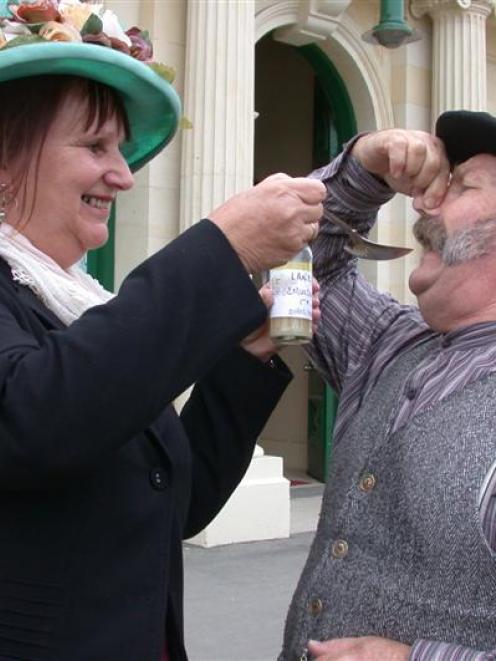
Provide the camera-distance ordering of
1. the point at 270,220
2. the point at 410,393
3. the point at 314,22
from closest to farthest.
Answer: the point at 270,220
the point at 410,393
the point at 314,22

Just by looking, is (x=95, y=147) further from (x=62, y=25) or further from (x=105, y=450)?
(x=105, y=450)

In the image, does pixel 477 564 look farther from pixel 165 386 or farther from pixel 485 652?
pixel 165 386

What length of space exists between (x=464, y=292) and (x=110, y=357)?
932 millimetres

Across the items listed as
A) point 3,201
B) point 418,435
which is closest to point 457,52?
point 418,435

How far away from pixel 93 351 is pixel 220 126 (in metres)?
5.38

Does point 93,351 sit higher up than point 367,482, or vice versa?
point 93,351

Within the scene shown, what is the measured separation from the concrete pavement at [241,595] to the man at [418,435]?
2552mm

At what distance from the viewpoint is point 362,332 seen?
2262mm

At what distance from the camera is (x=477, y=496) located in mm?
1624

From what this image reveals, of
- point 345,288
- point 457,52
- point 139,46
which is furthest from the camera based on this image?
point 457,52

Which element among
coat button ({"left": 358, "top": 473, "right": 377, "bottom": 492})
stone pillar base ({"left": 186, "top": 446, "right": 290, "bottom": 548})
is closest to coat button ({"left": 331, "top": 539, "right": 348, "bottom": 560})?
coat button ({"left": 358, "top": 473, "right": 377, "bottom": 492})

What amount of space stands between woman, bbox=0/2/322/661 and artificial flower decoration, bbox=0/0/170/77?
2 centimetres

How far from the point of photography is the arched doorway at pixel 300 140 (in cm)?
892

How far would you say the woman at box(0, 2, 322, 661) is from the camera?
1.27 meters
